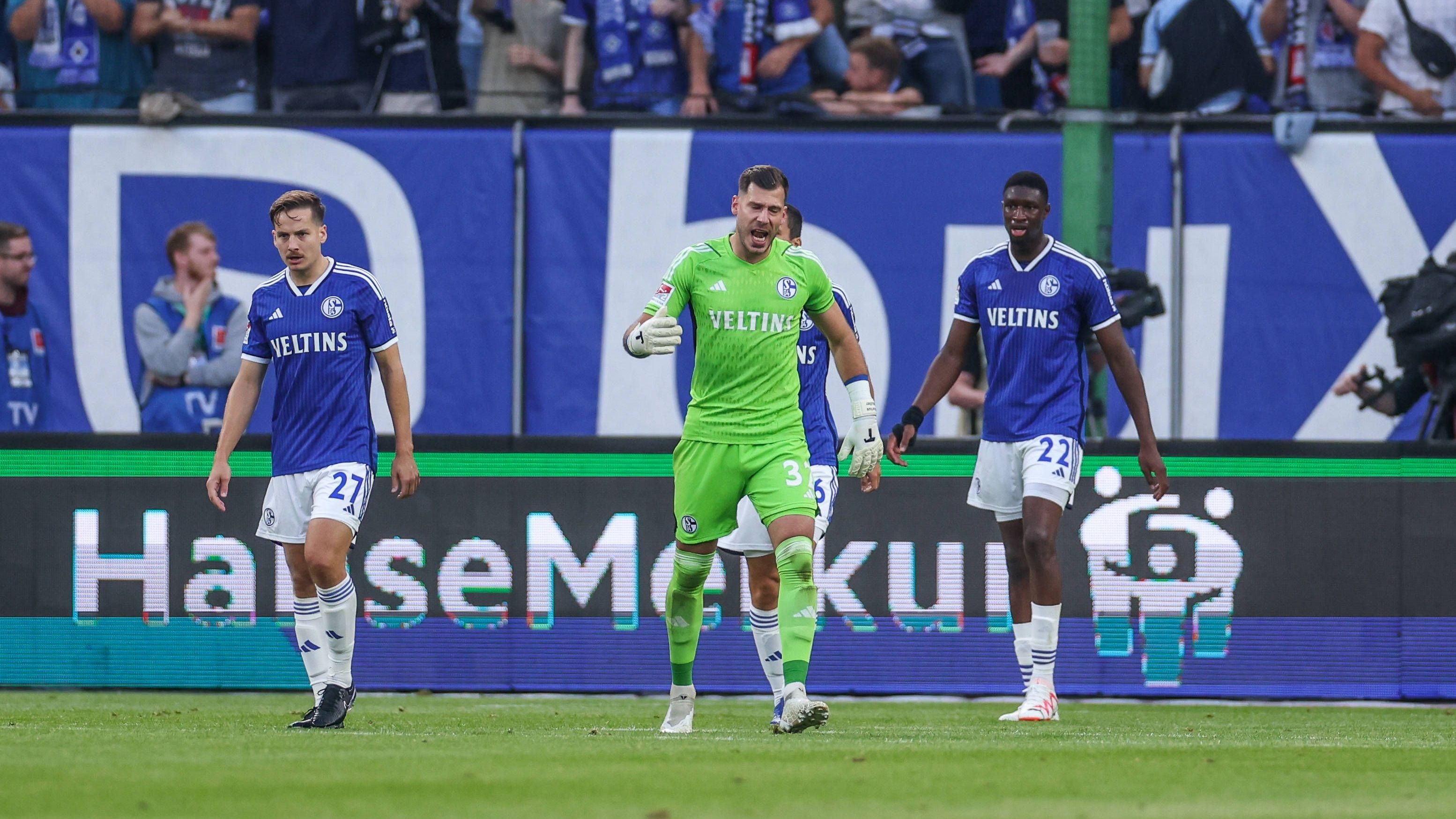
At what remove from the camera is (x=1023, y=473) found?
9.85 metres

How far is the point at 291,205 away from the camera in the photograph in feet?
28.9

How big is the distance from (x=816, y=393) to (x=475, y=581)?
117 inches

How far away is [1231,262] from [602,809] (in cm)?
1110

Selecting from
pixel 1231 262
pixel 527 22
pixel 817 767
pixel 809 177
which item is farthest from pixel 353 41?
pixel 817 767

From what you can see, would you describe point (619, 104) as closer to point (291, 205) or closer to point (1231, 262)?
point (1231, 262)

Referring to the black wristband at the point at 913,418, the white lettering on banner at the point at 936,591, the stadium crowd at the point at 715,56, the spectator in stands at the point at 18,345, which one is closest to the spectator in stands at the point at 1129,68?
the stadium crowd at the point at 715,56

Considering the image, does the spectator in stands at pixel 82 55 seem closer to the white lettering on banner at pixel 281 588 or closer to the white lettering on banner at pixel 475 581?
the white lettering on banner at pixel 281 588

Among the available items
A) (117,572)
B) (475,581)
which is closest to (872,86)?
(475,581)

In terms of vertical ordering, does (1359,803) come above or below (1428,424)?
below

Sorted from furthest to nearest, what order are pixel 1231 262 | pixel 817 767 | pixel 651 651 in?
pixel 1231 262 → pixel 651 651 → pixel 817 767

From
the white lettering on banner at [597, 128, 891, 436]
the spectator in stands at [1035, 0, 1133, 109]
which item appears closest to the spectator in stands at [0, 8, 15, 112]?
the white lettering on banner at [597, 128, 891, 436]

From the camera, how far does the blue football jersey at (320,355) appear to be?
350 inches

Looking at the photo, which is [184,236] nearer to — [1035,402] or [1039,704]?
[1035,402]

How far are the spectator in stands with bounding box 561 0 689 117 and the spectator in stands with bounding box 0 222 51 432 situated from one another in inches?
167
